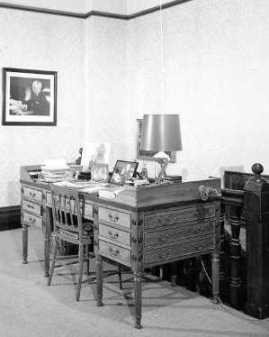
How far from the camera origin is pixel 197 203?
13.5ft

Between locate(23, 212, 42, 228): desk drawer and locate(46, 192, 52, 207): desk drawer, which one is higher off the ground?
locate(46, 192, 52, 207): desk drawer

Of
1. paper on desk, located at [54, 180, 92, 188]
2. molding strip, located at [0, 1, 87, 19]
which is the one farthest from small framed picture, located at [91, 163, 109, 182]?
molding strip, located at [0, 1, 87, 19]

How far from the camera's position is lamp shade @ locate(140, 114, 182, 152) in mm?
4570

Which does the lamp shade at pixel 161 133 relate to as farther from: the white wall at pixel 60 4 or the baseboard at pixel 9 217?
the white wall at pixel 60 4

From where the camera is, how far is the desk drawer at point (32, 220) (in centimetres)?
523

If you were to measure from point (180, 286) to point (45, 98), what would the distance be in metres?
3.87

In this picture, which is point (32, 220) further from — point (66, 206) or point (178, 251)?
point (178, 251)

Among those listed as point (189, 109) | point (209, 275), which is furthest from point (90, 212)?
point (189, 109)

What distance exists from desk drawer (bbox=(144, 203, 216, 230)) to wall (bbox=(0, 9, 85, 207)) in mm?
3868

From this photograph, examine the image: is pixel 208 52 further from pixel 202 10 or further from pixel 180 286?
pixel 180 286

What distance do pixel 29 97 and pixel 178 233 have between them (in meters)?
4.10

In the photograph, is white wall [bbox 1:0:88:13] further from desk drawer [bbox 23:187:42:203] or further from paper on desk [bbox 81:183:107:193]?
paper on desk [bbox 81:183:107:193]

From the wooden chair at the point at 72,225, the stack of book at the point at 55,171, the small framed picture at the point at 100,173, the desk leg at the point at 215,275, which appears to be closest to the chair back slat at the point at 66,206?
the wooden chair at the point at 72,225

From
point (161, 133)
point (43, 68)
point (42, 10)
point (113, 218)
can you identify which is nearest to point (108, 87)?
point (43, 68)
